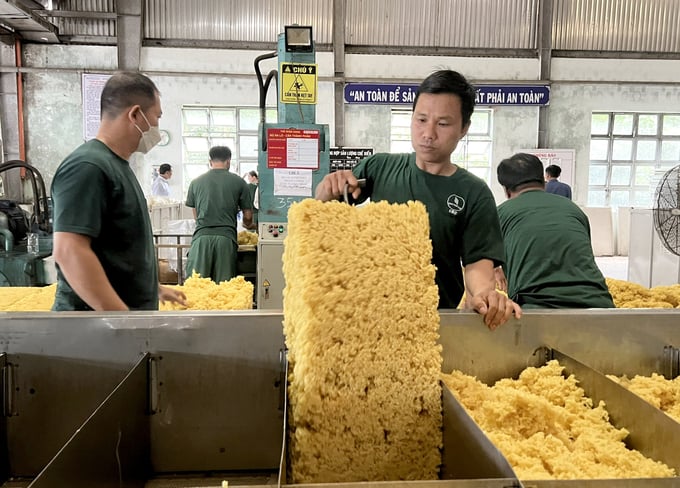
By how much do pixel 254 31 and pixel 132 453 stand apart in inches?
335

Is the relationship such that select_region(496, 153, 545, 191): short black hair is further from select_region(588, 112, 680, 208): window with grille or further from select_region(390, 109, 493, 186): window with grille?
select_region(588, 112, 680, 208): window with grille

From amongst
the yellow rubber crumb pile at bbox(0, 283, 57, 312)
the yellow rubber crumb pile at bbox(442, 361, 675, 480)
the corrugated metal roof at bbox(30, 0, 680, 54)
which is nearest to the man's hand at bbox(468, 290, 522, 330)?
the yellow rubber crumb pile at bbox(442, 361, 675, 480)

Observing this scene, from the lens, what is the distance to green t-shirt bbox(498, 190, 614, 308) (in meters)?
1.84

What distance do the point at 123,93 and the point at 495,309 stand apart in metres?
1.41

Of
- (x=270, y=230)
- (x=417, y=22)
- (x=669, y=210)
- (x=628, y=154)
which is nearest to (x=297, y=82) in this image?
(x=270, y=230)

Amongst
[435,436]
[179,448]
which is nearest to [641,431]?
[435,436]

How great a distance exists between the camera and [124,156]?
70.9 inches

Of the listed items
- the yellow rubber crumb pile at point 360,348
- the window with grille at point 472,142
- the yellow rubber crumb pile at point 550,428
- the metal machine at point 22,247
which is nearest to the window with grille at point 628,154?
the window with grille at point 472,142

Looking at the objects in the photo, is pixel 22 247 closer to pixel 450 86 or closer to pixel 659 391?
pixel 450 86

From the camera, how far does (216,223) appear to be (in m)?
4.52

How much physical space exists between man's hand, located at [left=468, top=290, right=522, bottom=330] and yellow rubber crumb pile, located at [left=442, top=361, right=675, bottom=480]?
0.13 m

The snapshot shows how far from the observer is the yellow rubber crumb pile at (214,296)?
232cm

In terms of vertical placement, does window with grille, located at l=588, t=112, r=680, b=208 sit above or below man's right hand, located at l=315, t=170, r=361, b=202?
above

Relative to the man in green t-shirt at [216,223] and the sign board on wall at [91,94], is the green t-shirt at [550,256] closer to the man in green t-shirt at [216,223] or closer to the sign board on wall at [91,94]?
the man in green t-shirt at [216,223]
